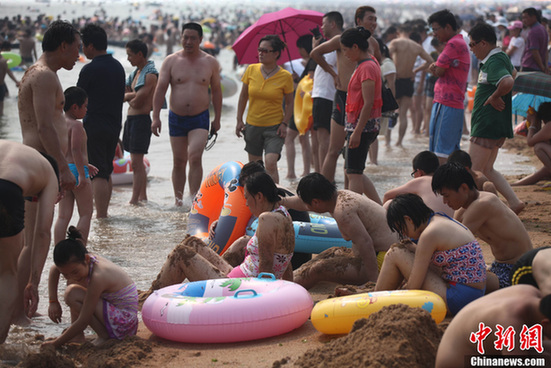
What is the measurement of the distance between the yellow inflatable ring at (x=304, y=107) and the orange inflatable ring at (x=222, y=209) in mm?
2963

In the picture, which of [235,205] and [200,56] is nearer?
[235,205]

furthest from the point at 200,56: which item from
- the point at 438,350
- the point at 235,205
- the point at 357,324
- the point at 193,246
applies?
the point at 438,350

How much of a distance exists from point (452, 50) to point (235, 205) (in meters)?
3.07

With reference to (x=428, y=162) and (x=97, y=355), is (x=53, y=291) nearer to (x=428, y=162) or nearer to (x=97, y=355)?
(x=97, y=355)

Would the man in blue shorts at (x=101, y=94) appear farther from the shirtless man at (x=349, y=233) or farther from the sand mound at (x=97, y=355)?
the sand mound at (x=97, y=355)

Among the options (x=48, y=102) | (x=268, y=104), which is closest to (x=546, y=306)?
(x=48, y=102)

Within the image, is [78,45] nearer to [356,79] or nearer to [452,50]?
[356,79]

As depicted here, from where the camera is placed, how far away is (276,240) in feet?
15.2

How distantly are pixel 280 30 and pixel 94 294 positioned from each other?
21.1ft

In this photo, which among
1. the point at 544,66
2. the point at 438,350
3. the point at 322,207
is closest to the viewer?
the point at 438,350

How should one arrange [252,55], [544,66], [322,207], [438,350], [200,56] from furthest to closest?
[544,66] → [252,55] → [200,56] → [322,207] → [438,350]

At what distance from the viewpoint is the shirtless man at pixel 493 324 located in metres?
2.88

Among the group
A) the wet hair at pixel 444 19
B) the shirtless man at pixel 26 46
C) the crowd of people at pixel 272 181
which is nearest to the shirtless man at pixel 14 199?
the crowd of people at pixel 272 181

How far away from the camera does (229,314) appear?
4105 mm
